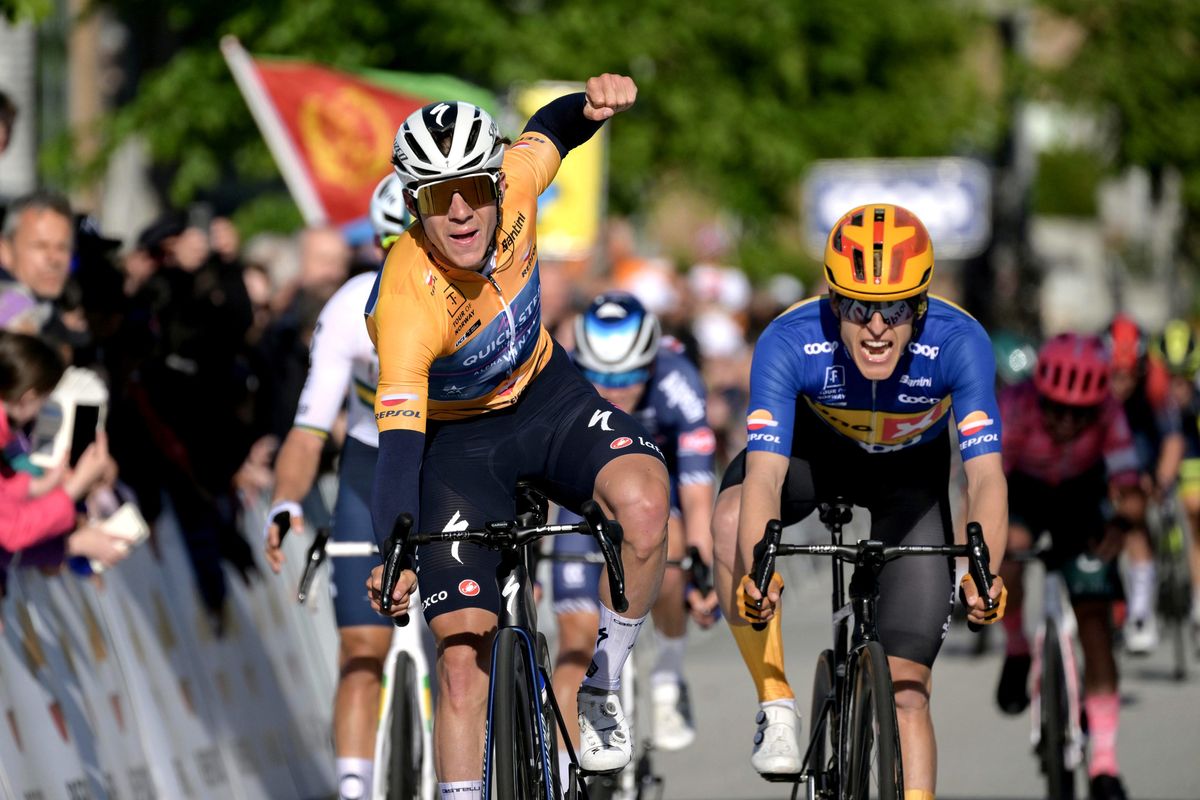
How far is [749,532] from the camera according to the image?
6.62 meters

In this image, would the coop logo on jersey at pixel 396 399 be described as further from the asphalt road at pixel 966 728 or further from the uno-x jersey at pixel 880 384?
the asphalt road at pixel 966 728

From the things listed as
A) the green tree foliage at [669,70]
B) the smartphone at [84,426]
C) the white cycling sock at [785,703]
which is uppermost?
the green tree foliage at [669,70]

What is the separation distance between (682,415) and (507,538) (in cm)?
274

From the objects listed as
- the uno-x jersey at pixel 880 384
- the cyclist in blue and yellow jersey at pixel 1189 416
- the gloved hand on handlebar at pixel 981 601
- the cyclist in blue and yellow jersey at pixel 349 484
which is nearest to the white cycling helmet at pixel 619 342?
the cyclist in blue and yellow jersey at pixel 349 484

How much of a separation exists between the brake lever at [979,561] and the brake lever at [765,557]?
1.76ft


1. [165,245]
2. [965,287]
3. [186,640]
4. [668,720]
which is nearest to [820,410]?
[668,720]

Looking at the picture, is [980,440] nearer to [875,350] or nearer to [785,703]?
[875,350]

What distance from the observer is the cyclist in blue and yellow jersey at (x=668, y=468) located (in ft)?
27.6

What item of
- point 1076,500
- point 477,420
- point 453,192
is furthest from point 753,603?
point 1076,500

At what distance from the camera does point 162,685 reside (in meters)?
8.70

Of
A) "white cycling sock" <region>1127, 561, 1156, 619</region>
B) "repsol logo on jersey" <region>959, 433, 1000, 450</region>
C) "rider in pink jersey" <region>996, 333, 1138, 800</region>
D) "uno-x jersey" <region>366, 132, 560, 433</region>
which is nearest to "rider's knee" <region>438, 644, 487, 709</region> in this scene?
"uno-x jersey" <region>366, 132, 560, 433</region>

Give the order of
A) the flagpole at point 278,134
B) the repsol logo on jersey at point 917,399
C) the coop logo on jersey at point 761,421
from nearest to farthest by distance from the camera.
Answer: the coop logo on jersey at point 761,421
the repsol logo on jersey at point 917,399
the flagpole at point 278,134

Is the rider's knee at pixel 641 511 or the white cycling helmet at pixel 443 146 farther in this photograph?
the rider's knee at pixel 641 511

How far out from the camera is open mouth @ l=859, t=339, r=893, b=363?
21.9 feet
